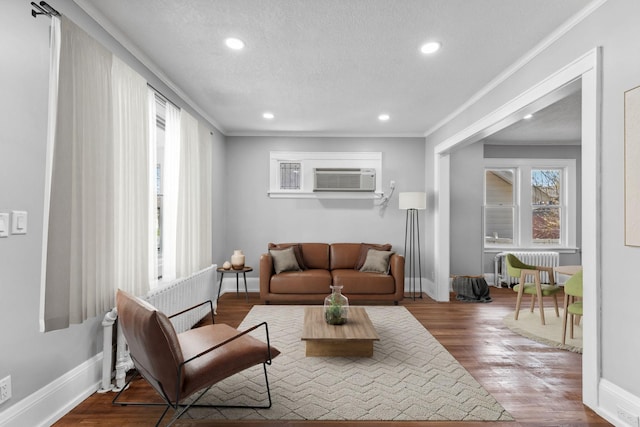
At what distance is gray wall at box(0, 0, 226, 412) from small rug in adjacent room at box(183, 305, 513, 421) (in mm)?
954

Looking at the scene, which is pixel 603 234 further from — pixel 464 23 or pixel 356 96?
pixel 356 96

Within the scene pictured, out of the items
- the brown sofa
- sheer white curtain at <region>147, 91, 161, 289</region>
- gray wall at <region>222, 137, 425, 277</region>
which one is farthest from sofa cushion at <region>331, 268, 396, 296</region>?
sheer white curtain at <region>147, 91, 161, 289</region>

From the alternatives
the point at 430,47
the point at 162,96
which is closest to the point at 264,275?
the point at 162,96

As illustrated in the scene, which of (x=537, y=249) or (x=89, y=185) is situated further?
(x=537, y=249)

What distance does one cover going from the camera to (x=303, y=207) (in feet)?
19.5

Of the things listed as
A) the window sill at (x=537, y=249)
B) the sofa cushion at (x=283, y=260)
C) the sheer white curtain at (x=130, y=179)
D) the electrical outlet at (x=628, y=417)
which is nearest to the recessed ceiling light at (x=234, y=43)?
the sheer white curtain at (x=130, y=179)

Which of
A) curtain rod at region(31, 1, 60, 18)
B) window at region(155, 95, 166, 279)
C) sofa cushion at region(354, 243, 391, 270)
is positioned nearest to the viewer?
curtain rod at region(31, 1, 60, 18)

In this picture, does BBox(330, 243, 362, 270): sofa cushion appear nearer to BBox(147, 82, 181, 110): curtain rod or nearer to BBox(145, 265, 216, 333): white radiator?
BBox(145, 265, 216, 333): white radiator

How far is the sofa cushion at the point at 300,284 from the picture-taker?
4934mm

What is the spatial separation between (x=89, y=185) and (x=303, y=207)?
3.88 m

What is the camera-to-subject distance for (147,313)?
5.98 ft

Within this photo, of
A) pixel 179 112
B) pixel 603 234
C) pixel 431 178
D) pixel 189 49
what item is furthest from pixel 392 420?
pixel 431 178

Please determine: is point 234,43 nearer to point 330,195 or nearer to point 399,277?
point 330,195

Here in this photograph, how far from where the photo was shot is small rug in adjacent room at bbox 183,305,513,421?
2229 mm
